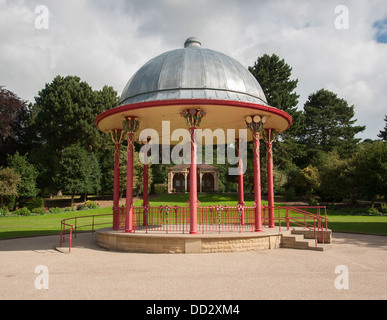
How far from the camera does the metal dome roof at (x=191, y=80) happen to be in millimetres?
12234

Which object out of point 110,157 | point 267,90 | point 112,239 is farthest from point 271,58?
point 112,239

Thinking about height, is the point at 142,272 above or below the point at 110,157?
below

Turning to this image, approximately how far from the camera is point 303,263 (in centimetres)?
920

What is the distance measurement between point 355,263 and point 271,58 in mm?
48793

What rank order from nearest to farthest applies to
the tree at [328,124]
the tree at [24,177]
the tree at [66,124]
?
the tree at [24,177], the tree at [66,124], the tree at [328,124]

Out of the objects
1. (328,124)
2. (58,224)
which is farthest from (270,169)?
(328,124)

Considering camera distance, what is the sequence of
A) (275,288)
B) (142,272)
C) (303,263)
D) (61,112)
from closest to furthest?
(275,288)
(142,272)
(303,263)
(61,112)

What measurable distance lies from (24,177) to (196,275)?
39.9 metres

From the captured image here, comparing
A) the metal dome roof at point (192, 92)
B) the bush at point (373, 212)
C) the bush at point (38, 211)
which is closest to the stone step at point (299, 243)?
the metal dome roof at point (192, 92)

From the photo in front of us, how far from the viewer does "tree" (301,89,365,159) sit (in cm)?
6256

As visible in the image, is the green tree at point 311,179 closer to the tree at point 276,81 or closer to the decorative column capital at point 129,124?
the tree at point 276,81

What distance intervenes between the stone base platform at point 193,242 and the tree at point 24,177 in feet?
109

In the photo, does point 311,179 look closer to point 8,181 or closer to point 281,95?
point 281,95

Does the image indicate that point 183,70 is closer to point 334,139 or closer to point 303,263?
point 303,263
